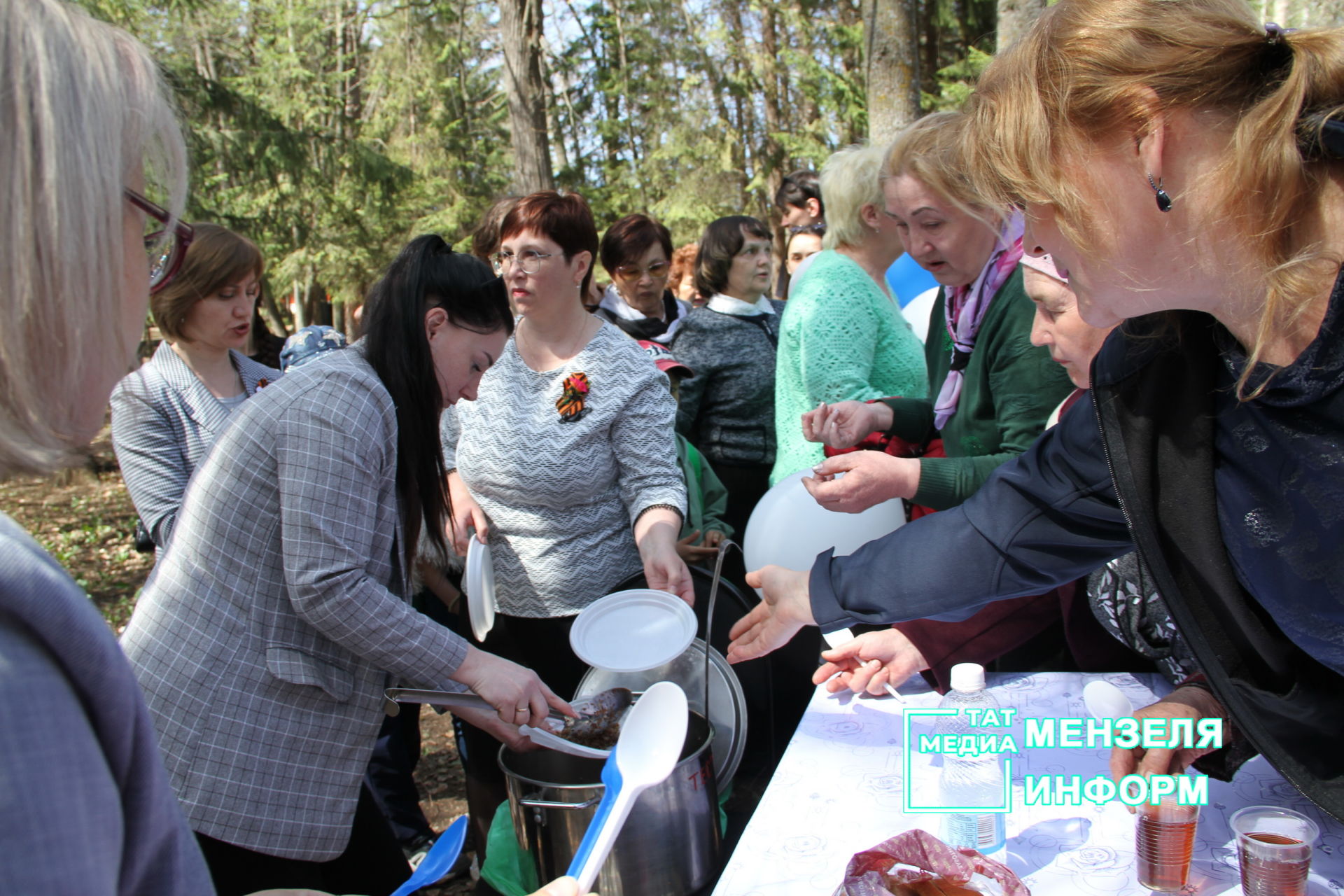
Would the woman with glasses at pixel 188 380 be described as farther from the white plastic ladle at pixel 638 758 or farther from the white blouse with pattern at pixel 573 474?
the white plastic ladle at pixel 638 758

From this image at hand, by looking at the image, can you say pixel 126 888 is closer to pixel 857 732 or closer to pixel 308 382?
pixel 308 382

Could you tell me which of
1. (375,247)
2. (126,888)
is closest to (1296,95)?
(126,888)

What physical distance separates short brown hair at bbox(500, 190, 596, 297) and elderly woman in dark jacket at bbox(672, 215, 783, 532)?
2.89 feet

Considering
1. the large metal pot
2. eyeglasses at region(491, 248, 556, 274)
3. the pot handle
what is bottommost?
the large metal pot

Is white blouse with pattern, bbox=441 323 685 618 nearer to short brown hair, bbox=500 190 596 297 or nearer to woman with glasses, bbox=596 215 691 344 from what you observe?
short brown hair, bbox=500 190 596 297

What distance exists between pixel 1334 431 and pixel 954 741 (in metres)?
0.65

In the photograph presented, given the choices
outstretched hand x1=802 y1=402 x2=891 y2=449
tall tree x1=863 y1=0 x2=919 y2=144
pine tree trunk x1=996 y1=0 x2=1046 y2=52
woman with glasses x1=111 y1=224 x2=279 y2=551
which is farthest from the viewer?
tall tree x1=863 y1=0 x2=919 y2=144

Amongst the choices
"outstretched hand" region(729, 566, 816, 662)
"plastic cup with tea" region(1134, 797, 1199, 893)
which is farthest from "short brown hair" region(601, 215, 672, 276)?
"plastic cup with tea" region(1134, 797, 1199, 893)

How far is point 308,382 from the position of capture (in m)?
1.57

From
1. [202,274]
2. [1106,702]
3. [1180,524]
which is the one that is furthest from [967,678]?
[202,274]

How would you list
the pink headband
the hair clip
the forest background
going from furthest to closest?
the forest background < the pink headband < the hair clip

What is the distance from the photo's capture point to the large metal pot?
153cm

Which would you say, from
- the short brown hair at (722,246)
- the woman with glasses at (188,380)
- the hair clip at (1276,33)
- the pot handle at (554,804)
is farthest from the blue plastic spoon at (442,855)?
the short brown hair at (722,246)

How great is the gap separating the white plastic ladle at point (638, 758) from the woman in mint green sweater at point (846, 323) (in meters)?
1.31
